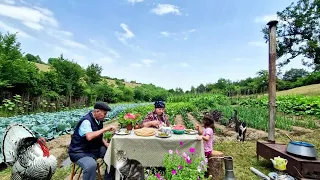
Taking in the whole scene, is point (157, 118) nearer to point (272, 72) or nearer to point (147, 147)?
point (147, 147)

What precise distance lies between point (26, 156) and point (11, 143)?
0.36m

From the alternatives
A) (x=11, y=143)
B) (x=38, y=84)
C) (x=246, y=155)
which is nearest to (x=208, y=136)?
(x=246, y=155)

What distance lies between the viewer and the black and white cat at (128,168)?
262 cm

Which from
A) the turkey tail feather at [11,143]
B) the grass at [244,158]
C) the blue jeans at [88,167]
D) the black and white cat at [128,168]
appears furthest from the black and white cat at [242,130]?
the turkey tail feather at [11,143]

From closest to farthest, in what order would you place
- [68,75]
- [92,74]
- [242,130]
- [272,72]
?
1. [272,72]
2. [242,130]
3. [68,75]
4. [92,74]

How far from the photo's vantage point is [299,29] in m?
19.8

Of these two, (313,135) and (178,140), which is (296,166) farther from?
(313,135)

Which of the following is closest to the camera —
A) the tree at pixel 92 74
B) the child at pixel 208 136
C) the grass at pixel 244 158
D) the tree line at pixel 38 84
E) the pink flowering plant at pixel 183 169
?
the pink flowering plant at pixel 183 169

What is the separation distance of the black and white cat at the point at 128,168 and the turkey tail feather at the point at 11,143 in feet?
4.66

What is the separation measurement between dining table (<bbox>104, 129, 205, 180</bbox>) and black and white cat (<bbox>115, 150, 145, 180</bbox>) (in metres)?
0.22

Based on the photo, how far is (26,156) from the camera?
270cm

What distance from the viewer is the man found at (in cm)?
279

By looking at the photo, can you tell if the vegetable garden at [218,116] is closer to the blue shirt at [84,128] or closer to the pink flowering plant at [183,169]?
the blue shirt at [84,128]

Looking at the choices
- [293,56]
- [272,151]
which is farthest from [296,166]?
[293,56]
